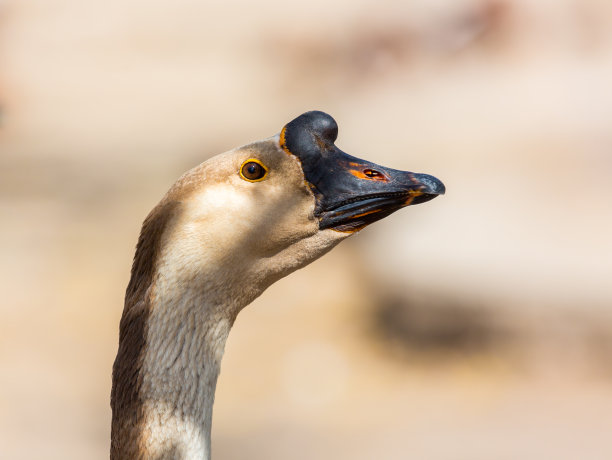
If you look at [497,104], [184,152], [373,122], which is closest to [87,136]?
[184,152]

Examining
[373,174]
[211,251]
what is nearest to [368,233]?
[373,174]

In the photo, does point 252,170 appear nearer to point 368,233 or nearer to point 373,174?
point 373,174

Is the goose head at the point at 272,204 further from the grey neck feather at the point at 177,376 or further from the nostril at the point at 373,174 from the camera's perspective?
the grey neck feather at the point at 177,376

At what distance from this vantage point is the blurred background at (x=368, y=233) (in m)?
6.61

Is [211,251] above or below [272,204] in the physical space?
below

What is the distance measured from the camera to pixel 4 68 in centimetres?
1341

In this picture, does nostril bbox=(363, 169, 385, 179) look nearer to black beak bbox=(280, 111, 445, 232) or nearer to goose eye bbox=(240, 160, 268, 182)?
black beak bbox=(280, 111, 445, 232)

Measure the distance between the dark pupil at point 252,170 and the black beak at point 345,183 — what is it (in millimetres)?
137

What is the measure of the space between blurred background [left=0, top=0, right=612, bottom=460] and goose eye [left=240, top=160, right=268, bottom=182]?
12.0 ft

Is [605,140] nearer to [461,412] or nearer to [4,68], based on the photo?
[461,412]

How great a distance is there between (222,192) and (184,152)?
7355 mm

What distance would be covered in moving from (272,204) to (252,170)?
0.50 ft

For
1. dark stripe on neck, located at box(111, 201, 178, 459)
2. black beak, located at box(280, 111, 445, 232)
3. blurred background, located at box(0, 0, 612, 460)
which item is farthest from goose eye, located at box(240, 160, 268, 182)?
blurred background, located at box(0, 0, 612, 460)

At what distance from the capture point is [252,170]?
9.57 ft
